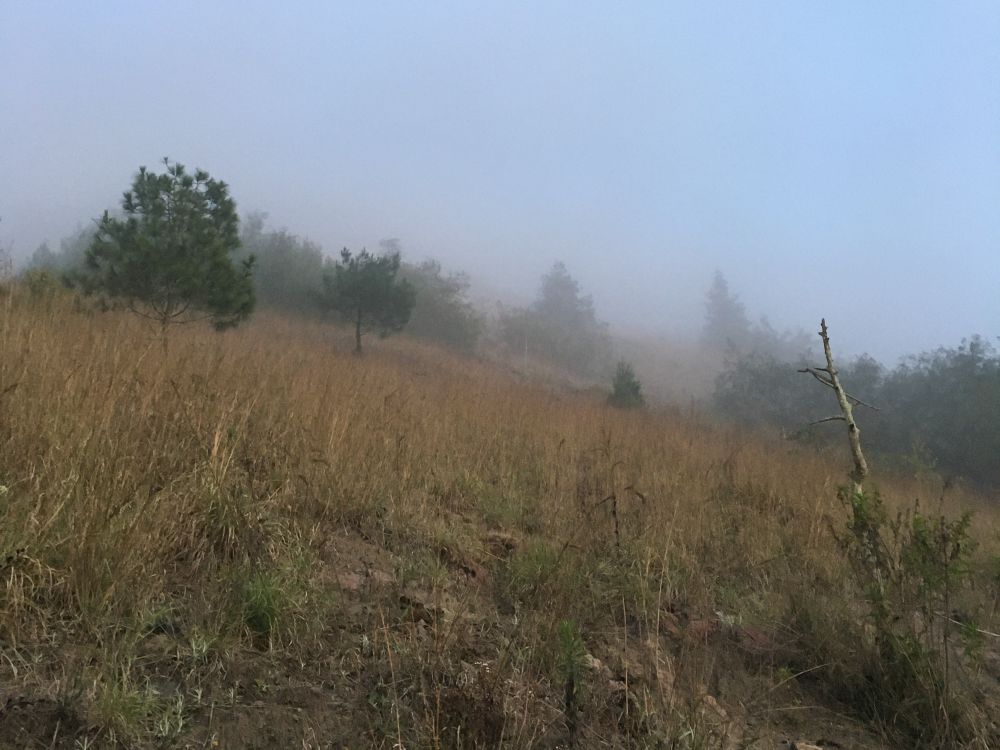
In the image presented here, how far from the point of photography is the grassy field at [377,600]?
5.79ft

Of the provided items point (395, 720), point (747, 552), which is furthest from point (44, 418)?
point (747, 552)

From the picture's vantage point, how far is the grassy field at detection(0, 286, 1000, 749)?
177cm

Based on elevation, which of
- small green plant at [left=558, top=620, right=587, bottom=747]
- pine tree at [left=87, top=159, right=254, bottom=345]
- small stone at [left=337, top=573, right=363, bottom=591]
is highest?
pine tree at [left=87, top=159, right=254, bottom=345]

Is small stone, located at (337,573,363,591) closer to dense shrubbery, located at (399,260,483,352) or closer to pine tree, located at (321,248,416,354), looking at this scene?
pine tree, located at (321,248,416,354)

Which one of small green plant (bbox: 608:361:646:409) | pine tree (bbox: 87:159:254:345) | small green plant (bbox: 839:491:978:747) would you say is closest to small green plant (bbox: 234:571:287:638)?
small green plant (bbox: 839:491:978:747)

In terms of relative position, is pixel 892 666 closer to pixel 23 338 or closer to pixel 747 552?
pixel 747 552

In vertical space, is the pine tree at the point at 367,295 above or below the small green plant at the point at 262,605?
above

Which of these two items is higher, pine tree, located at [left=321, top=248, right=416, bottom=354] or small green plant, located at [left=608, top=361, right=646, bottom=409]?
pine tree, located at [left=321, top=248, right=416, bottom=354]

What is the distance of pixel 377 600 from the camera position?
2402mm

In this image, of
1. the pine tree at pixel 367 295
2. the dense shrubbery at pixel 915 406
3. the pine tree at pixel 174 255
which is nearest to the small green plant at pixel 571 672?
the pine tree at pixel 174 255

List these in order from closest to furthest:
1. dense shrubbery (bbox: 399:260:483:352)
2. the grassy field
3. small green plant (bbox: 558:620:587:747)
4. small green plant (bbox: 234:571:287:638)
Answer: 1. the grassy field
2. small green plant (bbox: 558:620:587:747)
3. small green plant (bbox: 234:571:287:638)
4. dense shrubbery (bbox: 399:260:483:352)

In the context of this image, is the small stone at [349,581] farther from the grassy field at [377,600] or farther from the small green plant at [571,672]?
the small green plant at [571,672]

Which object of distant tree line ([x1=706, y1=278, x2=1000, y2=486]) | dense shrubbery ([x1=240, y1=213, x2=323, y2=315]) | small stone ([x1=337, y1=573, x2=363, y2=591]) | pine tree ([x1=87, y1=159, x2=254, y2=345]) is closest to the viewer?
small stone ([x1=337, y1=573, x2=363, y2=591])

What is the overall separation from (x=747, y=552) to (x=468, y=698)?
2.76 metres
